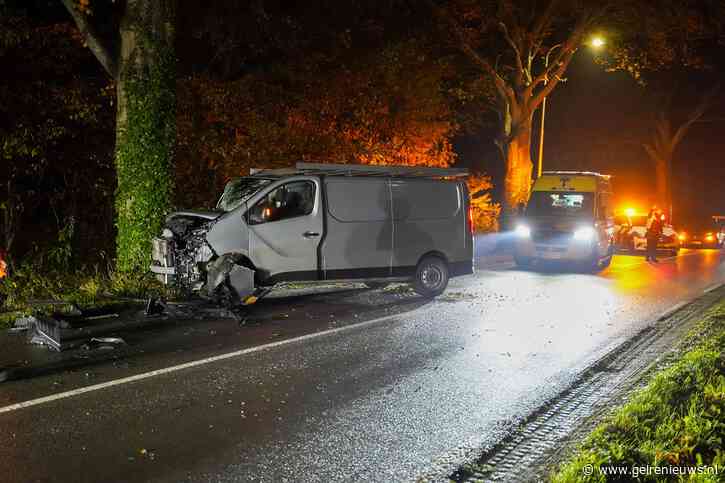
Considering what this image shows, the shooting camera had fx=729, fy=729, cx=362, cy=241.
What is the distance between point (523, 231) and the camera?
18875mm

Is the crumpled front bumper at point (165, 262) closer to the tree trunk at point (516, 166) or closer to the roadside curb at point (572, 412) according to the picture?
the roadside curb at point (572, 412)

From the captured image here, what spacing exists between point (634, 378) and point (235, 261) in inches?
224

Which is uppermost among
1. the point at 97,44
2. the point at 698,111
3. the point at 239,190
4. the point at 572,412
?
the point at 698,111

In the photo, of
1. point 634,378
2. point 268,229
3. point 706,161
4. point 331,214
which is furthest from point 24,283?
point 706,161

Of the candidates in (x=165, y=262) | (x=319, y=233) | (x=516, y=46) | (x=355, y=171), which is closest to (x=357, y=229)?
(x=319, y=233)

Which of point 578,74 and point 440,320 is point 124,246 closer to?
point 440,320

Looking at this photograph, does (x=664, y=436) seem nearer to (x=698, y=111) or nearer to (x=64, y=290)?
(x=64, y=290)

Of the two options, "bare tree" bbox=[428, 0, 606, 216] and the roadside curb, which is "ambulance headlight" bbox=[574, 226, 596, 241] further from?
"bare tree" bbox=[428, 0, 606, 216]

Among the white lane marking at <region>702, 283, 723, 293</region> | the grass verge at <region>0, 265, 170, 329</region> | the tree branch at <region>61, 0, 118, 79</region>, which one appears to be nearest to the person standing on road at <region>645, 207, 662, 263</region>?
the white lane marking at <region>702, 283, 723, 293</region>

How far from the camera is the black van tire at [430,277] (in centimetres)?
1255

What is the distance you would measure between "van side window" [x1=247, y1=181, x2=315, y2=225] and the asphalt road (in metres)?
1.45

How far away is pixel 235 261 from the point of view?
34.5ft

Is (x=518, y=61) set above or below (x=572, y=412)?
above

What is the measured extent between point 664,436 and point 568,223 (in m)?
13.9
